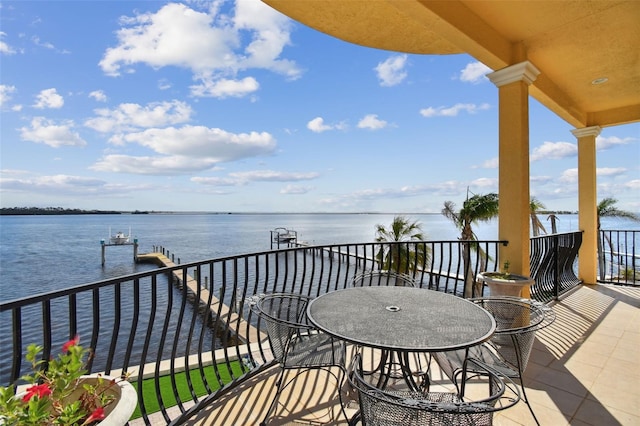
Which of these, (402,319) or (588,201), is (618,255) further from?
(402,319)

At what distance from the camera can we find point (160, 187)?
57.2 metres

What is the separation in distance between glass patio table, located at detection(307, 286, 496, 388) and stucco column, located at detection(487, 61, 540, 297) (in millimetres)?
2110

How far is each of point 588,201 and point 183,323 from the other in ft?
50.1

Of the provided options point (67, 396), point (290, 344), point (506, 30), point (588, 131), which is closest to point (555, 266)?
point (588, 131)

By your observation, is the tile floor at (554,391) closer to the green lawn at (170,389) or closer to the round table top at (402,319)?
the round table top at (402,319)

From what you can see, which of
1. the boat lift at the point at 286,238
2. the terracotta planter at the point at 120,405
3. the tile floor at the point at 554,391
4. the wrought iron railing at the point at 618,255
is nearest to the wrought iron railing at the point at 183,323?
the terracotta planter at the point at 120,405

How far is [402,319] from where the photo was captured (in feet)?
5.96

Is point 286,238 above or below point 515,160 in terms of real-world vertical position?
below

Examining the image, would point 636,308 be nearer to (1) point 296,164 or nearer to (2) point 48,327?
(2) point 48,327

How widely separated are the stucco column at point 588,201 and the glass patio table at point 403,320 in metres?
5.62

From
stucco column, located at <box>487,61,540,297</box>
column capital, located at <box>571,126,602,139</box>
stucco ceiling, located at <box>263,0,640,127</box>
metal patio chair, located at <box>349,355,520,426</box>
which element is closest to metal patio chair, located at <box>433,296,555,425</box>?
metal patio chair, located at <box>349,355,520,426</box>

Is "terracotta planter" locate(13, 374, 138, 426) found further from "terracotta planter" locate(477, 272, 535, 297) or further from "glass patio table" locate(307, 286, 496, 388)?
"terracotta planter" locate(477, 272, 535, 297)

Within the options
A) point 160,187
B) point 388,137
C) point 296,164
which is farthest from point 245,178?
point 388,137

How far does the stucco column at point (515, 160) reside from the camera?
12.2 feet
